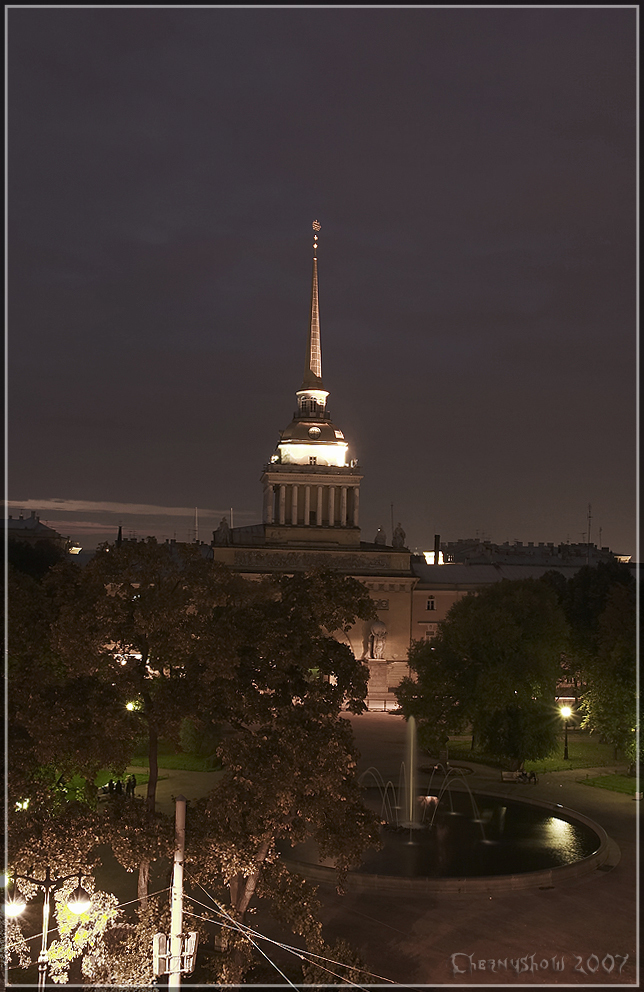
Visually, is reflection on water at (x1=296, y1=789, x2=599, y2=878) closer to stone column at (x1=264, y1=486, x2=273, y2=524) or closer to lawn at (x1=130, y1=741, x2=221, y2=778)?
lawn at (x1=130, y1=741, x2=221, y2=778)

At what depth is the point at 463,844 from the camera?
92.3ft

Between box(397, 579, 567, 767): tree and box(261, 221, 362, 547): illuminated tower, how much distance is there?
119ft

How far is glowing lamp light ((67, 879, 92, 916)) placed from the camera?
15.7 m

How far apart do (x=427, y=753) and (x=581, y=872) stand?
18.9 m

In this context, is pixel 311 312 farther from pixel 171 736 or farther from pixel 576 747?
pixel 171 736

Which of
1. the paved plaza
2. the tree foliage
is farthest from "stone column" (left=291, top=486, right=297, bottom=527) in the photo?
the tree foliage

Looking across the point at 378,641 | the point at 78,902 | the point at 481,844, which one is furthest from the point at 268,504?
the point at 78,902

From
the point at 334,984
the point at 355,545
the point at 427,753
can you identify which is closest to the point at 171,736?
the point at 334,984

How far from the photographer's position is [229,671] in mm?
16625

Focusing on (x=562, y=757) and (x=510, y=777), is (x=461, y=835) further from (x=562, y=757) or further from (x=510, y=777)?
(x=562, y=757)

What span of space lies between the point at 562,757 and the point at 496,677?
28.0 feet

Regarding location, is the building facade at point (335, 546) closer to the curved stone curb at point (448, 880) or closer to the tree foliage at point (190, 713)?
the curved stone curb at point (448, 880)

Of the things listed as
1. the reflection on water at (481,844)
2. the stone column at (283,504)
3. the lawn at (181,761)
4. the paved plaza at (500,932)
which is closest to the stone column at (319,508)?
the stone column at (283,504)

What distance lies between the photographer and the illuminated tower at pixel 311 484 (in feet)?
268
